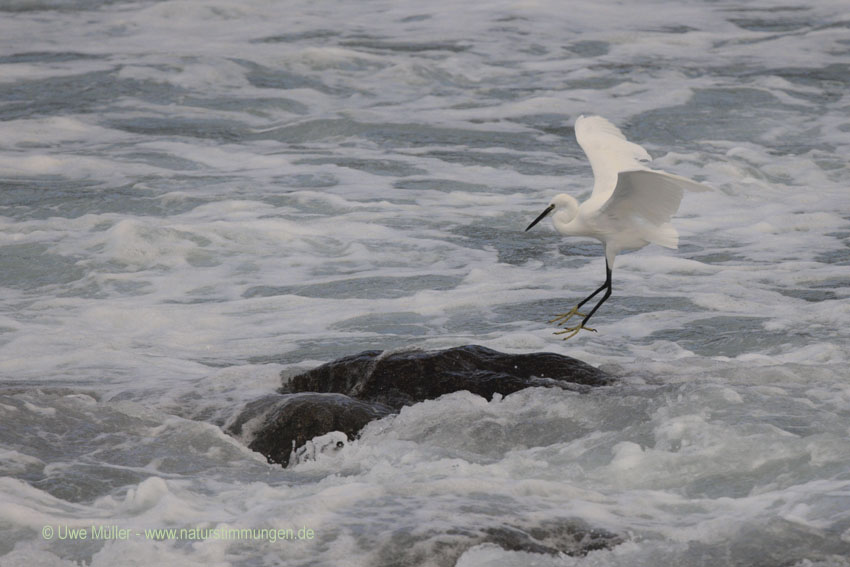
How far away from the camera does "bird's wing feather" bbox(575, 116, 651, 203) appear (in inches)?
252

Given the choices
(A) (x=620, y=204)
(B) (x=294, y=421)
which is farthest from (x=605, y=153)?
(B) (x=294, y=421)

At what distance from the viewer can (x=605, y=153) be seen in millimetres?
6645

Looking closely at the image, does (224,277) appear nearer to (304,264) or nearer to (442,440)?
(304,264)

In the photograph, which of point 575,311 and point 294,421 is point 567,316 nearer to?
point 575,311

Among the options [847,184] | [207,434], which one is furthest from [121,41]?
[207,434]

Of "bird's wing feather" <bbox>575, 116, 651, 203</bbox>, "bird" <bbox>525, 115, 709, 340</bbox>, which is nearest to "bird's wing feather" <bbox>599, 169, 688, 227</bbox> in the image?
"bird" <bbox>525, 115, 709, 340</bbox>

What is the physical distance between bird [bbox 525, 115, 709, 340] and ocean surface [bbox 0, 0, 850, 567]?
30 cm

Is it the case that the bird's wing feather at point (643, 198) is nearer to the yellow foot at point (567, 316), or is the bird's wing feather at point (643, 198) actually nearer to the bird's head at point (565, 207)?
the bird's head at point (565, 207)

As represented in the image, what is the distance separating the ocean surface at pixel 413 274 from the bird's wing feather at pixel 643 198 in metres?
0.24

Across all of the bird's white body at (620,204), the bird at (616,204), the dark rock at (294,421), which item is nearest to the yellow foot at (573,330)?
the bird at (616,204)

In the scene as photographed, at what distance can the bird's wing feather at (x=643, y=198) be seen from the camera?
560cm

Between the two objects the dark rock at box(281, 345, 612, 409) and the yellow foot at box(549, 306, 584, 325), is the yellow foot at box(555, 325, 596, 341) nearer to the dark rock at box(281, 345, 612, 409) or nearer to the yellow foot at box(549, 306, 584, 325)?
the yellow foot at box(549, 306, 584, 325)

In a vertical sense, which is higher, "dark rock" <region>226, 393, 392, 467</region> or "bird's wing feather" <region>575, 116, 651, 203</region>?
"bird's wing feather" <region>575, 116, 651, 203</region>

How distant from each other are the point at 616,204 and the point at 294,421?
6.93ft
